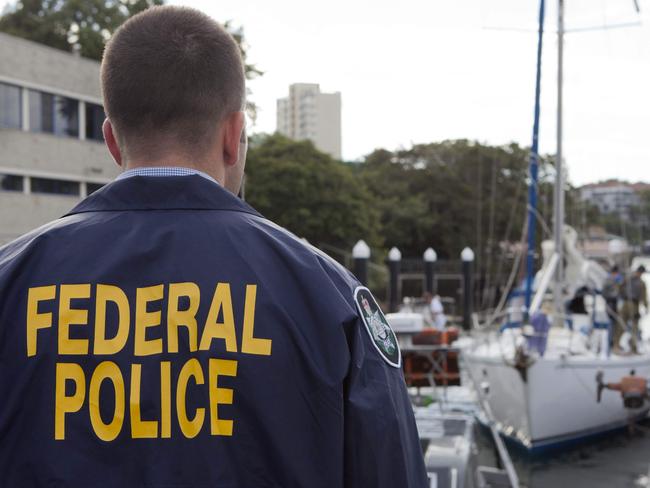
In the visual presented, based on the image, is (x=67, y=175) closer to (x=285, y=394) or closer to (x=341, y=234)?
(x=341, y=234)

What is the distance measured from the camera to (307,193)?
39000mm

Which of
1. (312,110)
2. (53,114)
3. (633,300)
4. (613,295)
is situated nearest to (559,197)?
(613,295)

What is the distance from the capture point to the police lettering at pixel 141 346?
129cm

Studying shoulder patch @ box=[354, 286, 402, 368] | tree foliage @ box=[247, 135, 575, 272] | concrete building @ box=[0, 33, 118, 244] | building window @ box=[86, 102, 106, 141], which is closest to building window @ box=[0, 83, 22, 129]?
concrete building @ box=[0, 33, 118, 244]

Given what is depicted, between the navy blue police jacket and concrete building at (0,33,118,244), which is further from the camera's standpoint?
concrete building at (0,33,118,244)

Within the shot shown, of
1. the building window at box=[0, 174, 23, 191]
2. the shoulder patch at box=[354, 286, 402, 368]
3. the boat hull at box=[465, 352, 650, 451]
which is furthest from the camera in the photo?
the building window at box=[0, 174, 23, 191]

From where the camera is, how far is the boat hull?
15.0m

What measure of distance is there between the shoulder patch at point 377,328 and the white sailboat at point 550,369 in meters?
14.1

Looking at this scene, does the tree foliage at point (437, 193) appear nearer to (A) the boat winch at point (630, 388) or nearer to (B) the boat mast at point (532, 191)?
(B) the boat mast at point (532, 191)

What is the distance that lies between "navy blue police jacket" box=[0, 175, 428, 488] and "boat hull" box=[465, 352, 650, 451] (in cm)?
1423

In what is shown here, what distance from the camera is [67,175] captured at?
86.1ft

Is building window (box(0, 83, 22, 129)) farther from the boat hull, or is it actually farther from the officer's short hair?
the officer's short hair

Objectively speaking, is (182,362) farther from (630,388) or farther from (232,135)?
(630,388)

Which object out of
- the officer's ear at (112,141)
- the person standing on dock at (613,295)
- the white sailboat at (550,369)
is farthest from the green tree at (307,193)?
the officer's ear at (112,141)
